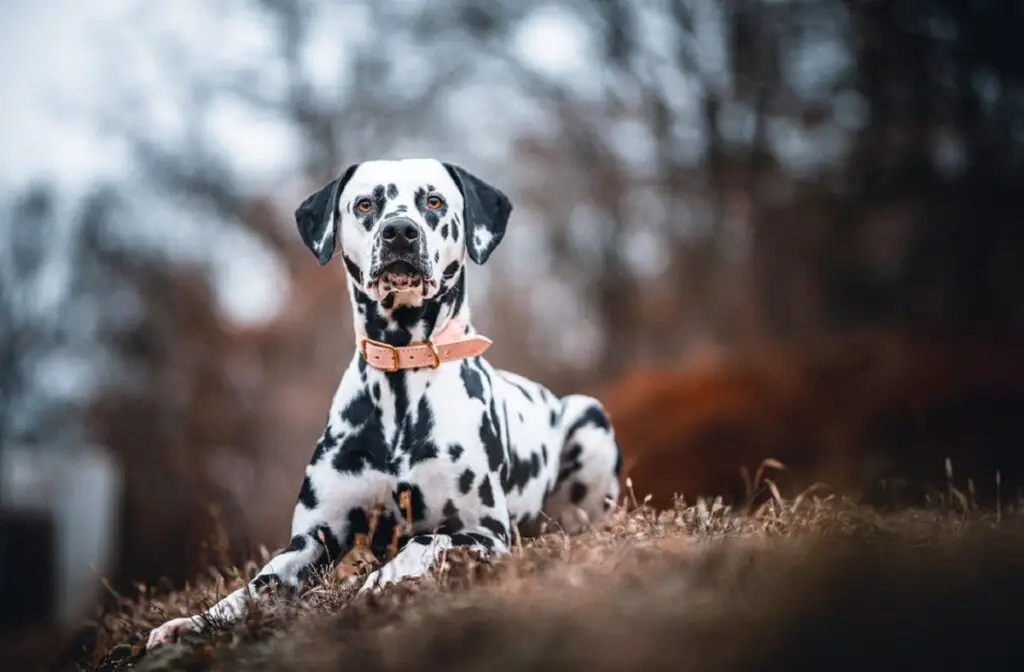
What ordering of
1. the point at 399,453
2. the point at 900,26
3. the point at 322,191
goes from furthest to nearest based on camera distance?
the point at 900,26
the point at 322,191
the point at 399,453

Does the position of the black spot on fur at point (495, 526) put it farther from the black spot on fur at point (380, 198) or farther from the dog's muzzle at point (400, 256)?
the black spot on fur at point (380, 198)

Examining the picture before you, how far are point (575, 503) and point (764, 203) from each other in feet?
40.5

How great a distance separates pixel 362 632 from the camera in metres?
3.31

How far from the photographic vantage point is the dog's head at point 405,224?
438 centimetres

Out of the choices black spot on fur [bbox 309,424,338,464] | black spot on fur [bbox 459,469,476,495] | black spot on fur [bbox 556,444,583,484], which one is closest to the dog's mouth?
black spot on fur [bbox 309,424,338,464]

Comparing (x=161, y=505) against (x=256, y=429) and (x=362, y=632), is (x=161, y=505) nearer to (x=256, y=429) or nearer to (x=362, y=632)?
(x=256, y=429)

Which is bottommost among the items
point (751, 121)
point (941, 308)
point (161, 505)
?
point (161, 505)

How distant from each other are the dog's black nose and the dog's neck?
0.34 metres

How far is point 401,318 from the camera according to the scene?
463 centimetres

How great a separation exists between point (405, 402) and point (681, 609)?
2068mm

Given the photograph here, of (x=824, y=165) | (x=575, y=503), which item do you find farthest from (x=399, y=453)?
(x=824, y=165)

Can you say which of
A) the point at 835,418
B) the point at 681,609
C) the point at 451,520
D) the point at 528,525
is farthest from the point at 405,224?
the point at 835,418

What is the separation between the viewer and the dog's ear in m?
4.78

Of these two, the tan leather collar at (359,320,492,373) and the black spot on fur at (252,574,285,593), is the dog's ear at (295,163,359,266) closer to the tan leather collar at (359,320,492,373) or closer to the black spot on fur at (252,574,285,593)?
the tan leather collar at (359,320,492,373)
